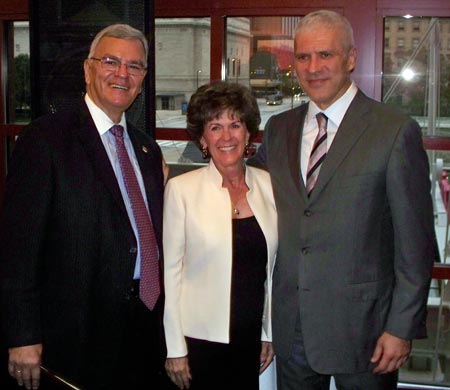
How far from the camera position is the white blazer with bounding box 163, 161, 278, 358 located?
1.95 metres

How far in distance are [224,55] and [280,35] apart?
0.27 m

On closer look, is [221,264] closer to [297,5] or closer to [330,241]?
[330,241]

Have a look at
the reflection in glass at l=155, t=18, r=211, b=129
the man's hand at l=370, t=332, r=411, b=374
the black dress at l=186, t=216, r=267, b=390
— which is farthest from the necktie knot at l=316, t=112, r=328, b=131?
the reflection in glass at l=155, t=18, r=211, b=129

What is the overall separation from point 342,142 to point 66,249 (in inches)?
34.8

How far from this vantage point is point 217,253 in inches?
76.3

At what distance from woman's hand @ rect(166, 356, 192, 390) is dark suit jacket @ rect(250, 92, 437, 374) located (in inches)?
14.7

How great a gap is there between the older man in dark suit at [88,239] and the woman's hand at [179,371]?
105 mm

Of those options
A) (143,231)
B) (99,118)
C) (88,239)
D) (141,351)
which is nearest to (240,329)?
(141,351)

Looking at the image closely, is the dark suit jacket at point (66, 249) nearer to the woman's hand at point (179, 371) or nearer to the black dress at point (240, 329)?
the woman's hand at point (179, 371)

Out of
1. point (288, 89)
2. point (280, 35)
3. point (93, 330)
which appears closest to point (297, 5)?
point (280, 35)

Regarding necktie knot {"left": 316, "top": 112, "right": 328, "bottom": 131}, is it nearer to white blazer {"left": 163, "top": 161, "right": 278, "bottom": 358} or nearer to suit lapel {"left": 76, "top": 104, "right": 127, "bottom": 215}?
white blazer {"left": 163, "top": 161, "right": 278, "bottom": 358}

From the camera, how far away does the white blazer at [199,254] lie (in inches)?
76.6

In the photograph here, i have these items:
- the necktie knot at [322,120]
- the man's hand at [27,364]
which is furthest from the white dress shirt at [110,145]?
the necktie knot at [322,120]

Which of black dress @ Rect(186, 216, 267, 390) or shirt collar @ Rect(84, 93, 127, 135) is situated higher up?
Result: shirt collar @ Rect(84, 93, 127, 135)
